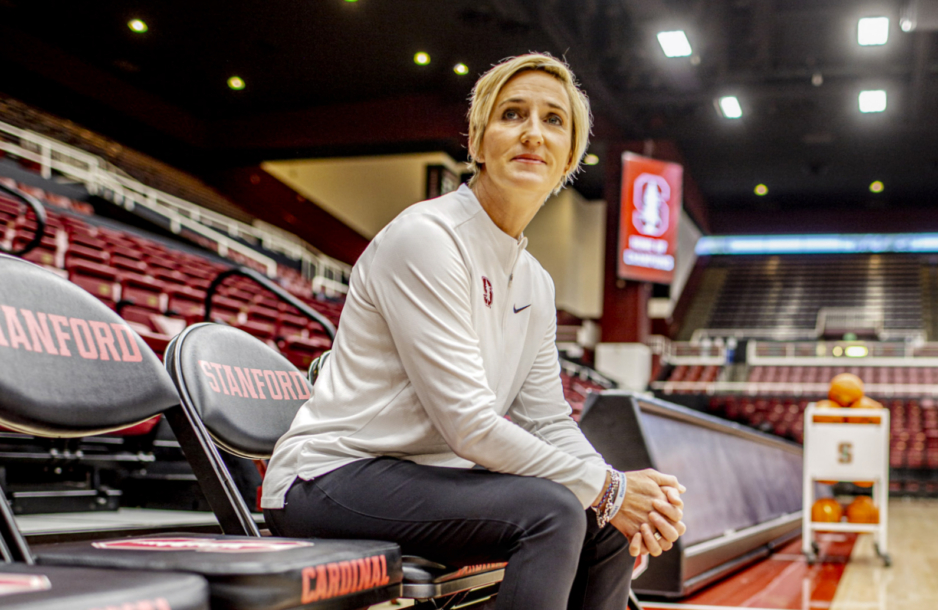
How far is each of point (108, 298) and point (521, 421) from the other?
4.89 meters

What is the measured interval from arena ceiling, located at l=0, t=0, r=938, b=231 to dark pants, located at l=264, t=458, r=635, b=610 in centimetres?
961

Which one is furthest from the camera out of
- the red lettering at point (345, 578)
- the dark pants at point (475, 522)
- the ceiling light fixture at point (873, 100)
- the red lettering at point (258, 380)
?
the ceiling light fixture at point (873, 100)

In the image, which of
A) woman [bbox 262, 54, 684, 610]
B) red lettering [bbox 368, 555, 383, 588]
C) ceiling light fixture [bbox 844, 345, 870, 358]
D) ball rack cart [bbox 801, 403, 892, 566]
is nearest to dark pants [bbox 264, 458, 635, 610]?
woman [bbox 262, 54, 684, 610]

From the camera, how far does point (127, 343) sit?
1250 millimetres

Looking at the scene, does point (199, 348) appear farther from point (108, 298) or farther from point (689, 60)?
point (689, 60)

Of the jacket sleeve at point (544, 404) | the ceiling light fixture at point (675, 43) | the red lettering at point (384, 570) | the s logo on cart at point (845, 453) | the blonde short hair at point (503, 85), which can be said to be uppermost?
the ceiling light fixture at point (675, 43)

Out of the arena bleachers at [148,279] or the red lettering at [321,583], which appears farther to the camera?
the arena bleachers at [148,279]

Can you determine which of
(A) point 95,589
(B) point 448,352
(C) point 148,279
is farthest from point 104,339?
(C) point 148,279

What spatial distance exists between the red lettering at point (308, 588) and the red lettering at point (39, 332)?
50cm

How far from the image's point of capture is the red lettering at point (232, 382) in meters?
1.47

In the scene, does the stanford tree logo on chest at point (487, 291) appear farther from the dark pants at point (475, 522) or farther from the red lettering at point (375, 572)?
the red lettering at point (375, 572)

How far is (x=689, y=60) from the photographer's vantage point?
37.8 feet

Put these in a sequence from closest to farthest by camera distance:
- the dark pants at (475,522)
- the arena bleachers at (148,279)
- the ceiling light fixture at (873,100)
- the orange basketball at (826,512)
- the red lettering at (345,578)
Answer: the red lettering at (345,578) < the dark pants at (475,522) < the orange basketball at (826,512) < the arena bleachers at (148,279) < the ceiling light fixture at (873,100)

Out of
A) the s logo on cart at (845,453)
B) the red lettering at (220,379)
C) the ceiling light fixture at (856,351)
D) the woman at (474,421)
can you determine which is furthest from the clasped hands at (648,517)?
the ceiling light fixture at (856,351)
